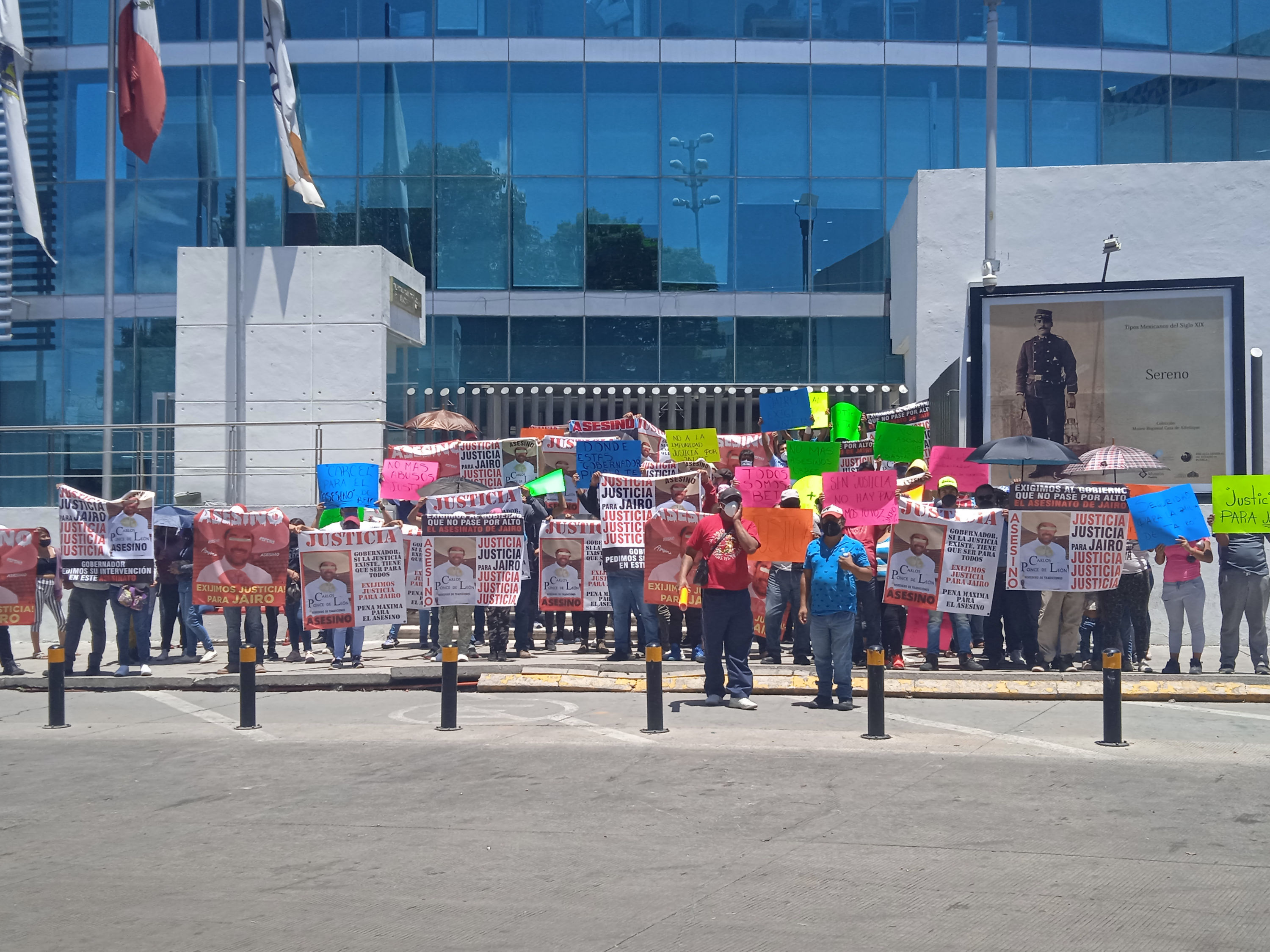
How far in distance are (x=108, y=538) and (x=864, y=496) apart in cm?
841

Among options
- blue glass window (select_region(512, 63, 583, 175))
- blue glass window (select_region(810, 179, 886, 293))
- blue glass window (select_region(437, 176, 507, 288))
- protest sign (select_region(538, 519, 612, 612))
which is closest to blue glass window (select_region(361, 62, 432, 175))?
blue glass window (select_region(437, 176, 507, 288))

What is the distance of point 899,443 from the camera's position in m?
16.0

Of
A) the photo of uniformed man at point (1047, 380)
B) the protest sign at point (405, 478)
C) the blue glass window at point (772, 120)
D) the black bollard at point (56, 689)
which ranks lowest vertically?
the black bollard at point (56, 689)

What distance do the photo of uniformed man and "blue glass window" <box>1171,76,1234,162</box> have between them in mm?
12034

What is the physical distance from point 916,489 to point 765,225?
535 inches

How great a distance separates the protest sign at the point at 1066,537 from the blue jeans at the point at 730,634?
3361 mm

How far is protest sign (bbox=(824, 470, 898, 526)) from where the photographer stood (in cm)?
1338

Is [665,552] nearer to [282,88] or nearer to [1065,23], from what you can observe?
[282,88]

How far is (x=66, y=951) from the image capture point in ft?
17.9

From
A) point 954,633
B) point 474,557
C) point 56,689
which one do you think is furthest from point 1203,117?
point 56,689

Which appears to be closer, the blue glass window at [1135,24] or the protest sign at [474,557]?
the protest sign at [474,557]

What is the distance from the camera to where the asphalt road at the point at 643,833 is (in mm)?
5695

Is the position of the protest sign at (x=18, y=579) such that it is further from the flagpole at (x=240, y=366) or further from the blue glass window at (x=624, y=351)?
the blue glass window at (x=624, y=351)

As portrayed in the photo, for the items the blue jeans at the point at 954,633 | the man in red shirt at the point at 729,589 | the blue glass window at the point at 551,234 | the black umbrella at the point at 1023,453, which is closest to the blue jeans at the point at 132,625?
the man in red shirt at the point at 729,589
